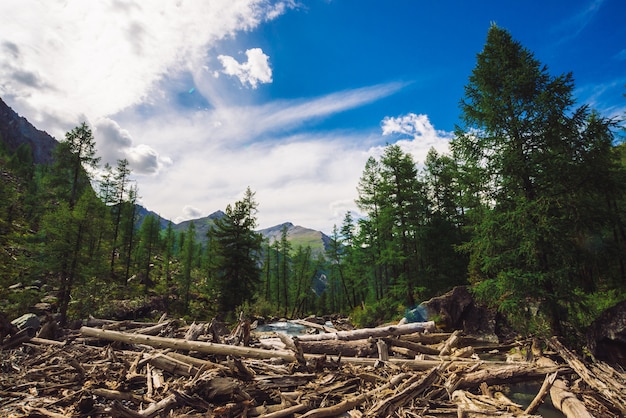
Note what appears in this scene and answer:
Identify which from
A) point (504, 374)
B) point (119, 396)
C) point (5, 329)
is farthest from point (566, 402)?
point (5, 329)

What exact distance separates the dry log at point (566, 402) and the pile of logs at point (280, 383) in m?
0.03

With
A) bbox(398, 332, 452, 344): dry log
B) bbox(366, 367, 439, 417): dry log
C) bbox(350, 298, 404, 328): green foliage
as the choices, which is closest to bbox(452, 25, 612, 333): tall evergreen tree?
bbox(398, 332, 452, 344): dry log

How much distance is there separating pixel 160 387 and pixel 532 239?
13.1 meters

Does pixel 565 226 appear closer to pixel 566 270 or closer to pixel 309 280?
pixel 566 270

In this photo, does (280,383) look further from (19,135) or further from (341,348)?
(19,135)

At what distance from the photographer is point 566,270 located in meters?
10.9

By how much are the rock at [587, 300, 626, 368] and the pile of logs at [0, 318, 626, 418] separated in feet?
3.72

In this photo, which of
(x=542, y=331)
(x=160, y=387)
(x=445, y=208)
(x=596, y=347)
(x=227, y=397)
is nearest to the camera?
(x=227, y=397)

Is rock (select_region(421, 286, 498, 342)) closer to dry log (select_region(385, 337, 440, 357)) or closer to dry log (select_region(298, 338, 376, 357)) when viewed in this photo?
dry log (select_region(385, 337, 440, 357))

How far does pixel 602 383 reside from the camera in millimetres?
6852

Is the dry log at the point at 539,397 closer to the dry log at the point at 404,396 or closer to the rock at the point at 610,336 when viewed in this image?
the dry log at the point at 404,396

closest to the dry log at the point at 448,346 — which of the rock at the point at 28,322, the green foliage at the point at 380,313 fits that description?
the green foliage at the point at 380,313

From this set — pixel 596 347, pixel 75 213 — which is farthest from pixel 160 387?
pixel 75 213

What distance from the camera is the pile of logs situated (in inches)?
227
